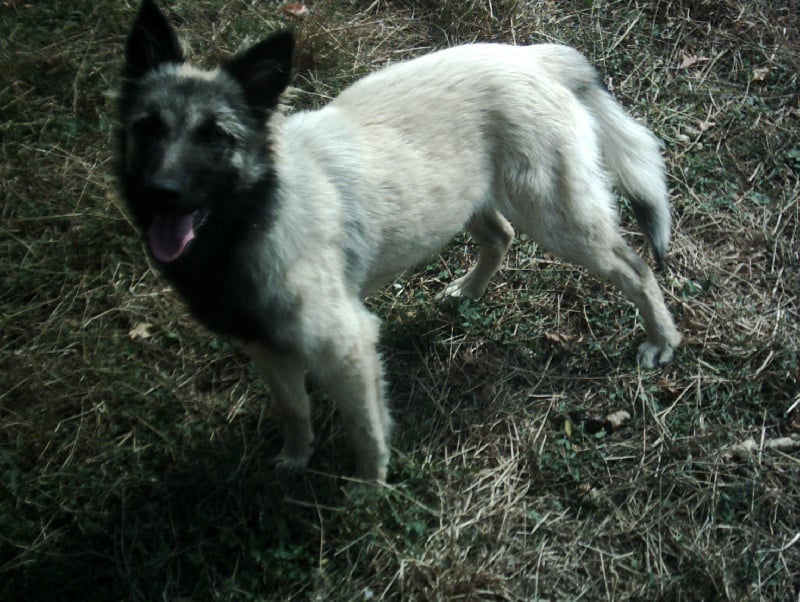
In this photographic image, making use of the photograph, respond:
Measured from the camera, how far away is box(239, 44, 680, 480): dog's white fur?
2.83 meters

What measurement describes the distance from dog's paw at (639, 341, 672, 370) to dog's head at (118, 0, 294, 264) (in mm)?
2318

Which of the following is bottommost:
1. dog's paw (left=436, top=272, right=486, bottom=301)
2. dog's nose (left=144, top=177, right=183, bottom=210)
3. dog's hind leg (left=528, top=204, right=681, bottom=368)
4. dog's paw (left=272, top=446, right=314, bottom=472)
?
dog's paw (left=272, top=446, right=314, bottom=472)

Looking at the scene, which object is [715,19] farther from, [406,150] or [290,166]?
[290,166]

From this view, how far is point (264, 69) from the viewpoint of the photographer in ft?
8.79

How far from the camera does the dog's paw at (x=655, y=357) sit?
392 cm

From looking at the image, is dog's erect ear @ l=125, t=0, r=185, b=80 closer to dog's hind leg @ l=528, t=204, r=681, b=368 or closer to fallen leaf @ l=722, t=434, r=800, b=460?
dog's hind leg @ l=528, t=204, r=681, b=368

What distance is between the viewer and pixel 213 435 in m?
3.60

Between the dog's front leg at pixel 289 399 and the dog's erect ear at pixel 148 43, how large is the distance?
3.68 ft

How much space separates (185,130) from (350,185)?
0.73 meters

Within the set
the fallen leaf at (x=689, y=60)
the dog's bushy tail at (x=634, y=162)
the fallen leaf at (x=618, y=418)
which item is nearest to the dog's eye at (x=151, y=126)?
the dog's bushy tail at (x=634, y=162)

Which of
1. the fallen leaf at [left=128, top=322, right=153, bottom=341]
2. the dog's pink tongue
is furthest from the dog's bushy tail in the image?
the fallen leaf at [left=128, top=322, right=153, bottom=341]

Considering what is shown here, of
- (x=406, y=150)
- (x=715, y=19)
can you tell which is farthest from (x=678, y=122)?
(x=406, y=150)

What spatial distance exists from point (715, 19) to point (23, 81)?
4.91 metres

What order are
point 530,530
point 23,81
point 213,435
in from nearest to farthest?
point 530,530
point 213,435
point 23,81
